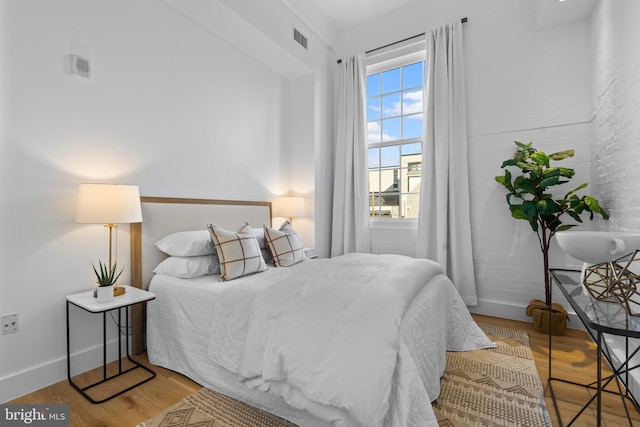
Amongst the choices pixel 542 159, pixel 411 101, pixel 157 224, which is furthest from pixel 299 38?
pixel 542 159

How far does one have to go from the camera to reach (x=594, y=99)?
107 inches

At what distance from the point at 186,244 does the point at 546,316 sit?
2998 mm

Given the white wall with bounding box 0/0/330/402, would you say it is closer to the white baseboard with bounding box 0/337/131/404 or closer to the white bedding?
the white baseboard with bounding box 0/337/131/404

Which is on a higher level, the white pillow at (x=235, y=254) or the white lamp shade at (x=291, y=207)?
the white lamp shade at (x=291, y=207)

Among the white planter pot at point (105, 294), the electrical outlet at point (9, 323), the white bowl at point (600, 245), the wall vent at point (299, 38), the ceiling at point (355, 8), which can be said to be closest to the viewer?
the white bowl at point (600, 245)

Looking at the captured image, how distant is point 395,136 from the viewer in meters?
3.94

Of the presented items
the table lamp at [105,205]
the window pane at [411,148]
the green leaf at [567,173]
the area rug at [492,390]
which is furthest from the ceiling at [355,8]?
the area rug at [492,390]

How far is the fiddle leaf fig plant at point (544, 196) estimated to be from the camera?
2.61 m

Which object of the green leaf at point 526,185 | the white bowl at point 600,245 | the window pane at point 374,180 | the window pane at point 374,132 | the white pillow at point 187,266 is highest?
the window pane at point 374,132

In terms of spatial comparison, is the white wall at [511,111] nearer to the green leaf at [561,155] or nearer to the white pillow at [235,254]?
the green leaf at [561,155]

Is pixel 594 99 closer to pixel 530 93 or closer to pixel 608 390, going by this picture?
pixel 530 93

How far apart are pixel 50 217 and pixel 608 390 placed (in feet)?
11.4

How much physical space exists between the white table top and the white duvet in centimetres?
53

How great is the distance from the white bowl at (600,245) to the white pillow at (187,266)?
6.97 feet
